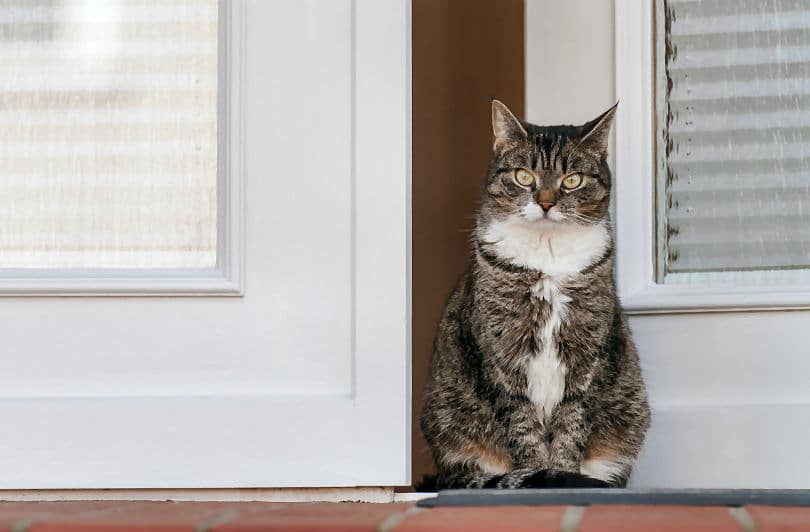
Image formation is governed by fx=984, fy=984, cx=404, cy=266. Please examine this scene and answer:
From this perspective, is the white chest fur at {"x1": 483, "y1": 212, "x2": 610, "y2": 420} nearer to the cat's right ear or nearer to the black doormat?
the cat's right ear

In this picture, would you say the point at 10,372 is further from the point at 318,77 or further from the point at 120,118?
the point at 318,77

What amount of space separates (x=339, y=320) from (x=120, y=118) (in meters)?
0.43

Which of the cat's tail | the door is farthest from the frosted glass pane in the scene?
the cat's tail

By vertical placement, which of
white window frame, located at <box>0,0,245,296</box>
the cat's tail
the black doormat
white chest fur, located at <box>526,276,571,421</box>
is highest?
white window frame, located at <box>0,0,245,296</box>

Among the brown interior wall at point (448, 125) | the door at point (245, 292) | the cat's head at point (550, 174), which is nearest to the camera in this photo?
the door at point (245, 292)

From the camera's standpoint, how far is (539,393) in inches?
61.6

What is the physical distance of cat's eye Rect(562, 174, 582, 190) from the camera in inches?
66.1

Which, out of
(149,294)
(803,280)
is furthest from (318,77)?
(803,280)

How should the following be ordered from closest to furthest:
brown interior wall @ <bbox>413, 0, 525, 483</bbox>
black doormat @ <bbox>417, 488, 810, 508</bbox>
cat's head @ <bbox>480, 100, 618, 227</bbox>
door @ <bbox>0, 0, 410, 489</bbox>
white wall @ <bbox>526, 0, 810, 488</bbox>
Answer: black doormat @ <bbox>417, 488, 810, 508</bbox> < door @ <bbox>0, 0, 410, 489</bbox> < white wall @ <bbox>526, 0, 810, 488</bbox> < cat's head @ <bbox>480, 100, 618, 227</bbox> < brown interior wall @ <bbox>413, 0, 525, 483</bbox>

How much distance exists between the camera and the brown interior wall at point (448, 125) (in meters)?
1.93

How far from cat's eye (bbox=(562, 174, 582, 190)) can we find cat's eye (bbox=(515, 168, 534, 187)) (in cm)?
6

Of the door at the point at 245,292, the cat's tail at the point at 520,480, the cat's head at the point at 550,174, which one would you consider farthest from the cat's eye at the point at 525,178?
the cat's tail at the point at 520,480

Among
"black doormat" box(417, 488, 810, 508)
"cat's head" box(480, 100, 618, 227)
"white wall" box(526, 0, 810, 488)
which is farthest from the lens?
"cat's head" box(480, 100, 618, 227)

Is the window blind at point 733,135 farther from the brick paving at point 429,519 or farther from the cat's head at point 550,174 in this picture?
the brick paving at point 429,519
